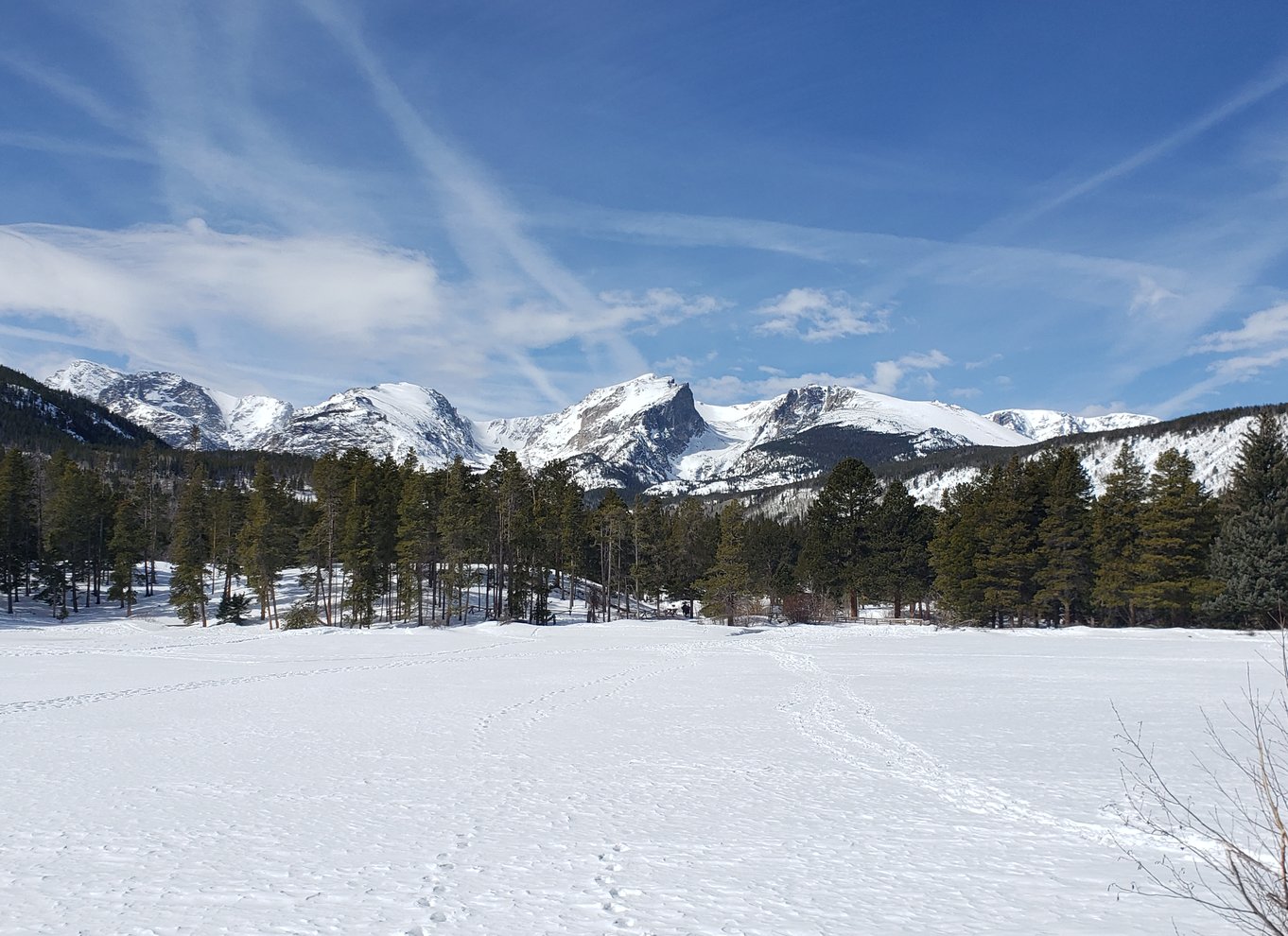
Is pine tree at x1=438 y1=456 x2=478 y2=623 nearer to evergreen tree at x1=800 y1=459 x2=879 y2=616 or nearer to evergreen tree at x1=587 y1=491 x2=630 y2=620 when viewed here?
evergreen tree at x1=587 y1=491 x2=630 y2=620

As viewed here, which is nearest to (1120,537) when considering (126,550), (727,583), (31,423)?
(727,583)

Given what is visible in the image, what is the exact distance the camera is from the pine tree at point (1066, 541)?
48.7 metres

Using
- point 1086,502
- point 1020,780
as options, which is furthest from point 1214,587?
point 1020,780

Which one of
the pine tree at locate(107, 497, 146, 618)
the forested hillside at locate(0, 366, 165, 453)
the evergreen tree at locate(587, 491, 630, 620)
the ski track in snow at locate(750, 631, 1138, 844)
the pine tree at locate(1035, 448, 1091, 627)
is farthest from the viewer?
the forested hillside at locate(0, 366, 165, 453)

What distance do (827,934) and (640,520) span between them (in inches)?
2526

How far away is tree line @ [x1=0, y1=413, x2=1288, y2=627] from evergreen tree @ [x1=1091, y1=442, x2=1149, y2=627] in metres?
0.12

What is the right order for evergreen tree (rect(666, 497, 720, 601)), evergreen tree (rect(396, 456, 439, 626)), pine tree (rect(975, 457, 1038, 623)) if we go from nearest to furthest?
1. pine tree (rect(975, 457, 1038, 623))
2. evergreen tree (rect(396, 456, 439, 626))
3. evergreen tree (rect(666, 497, 720, 601))

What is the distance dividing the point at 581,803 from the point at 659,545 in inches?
2418

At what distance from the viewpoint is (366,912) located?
7512 mm

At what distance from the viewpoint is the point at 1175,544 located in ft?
147

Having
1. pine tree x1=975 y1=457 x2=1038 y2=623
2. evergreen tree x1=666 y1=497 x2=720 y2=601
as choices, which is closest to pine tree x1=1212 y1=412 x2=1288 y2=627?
pine tree x1=975 y1=457 x2=1038 y2=623

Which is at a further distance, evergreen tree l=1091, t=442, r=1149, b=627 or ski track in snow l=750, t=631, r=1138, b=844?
evergreen tree l=1091, t=442, r=1149, b=627

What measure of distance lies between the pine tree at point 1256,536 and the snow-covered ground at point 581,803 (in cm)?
1792

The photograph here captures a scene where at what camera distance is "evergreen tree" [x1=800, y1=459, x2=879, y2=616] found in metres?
59.9
